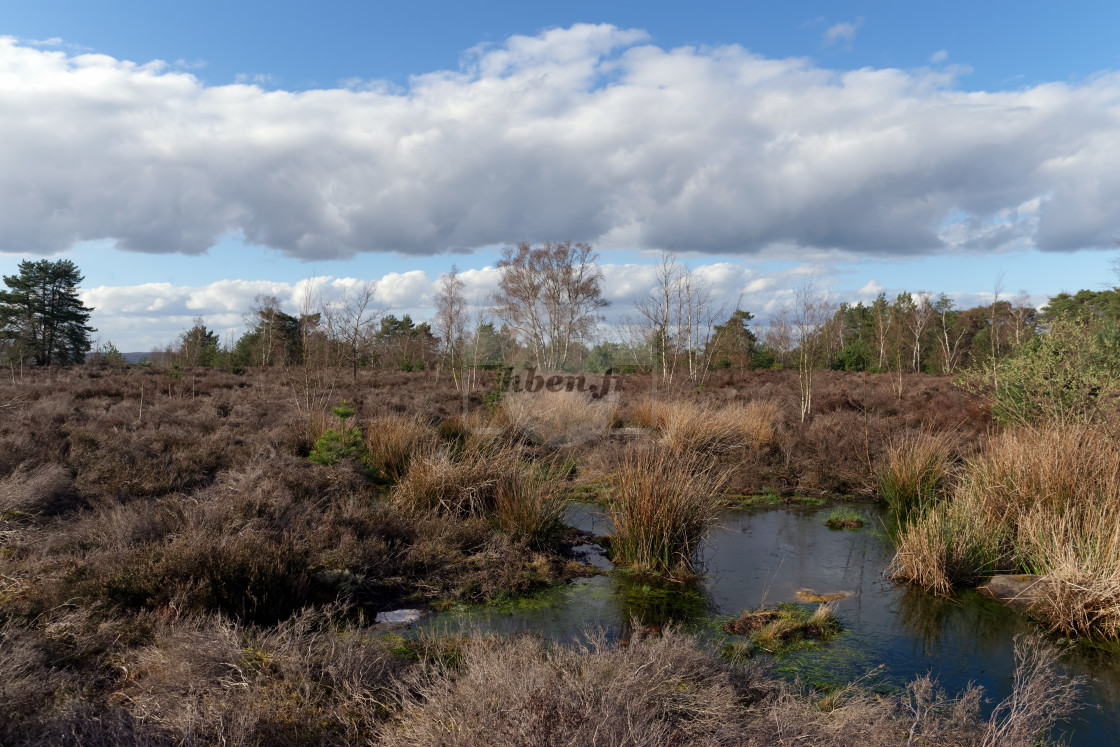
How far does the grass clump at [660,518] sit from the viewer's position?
5.94 metres

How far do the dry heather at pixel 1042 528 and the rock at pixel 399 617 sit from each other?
13.9 ft

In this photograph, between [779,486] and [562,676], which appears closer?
[562,676]

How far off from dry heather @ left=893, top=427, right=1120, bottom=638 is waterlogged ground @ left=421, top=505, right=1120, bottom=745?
0.26m

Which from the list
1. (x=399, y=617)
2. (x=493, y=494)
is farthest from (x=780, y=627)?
(x=493, y=494)

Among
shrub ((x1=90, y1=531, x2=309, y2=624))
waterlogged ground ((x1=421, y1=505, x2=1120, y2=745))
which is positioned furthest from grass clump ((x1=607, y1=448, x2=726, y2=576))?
shrub ((x1=90, y1=531, x2=309, y2=624))

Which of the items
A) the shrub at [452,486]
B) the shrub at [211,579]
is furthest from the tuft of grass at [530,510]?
the shrub at [211,579]

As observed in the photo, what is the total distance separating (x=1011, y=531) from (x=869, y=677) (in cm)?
289

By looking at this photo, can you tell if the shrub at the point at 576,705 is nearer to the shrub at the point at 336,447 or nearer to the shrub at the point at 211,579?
the shrub at the point at 211,579

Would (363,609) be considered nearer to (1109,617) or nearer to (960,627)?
(960,627)

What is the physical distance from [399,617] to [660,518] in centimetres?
243

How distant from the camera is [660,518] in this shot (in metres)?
5.96

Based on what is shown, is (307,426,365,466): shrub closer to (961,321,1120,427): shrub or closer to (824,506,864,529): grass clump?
(824,506,864,529): grass clump

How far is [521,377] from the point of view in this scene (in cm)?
2275

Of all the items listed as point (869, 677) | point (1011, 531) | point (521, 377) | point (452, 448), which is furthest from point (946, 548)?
→ point (521, 377)
